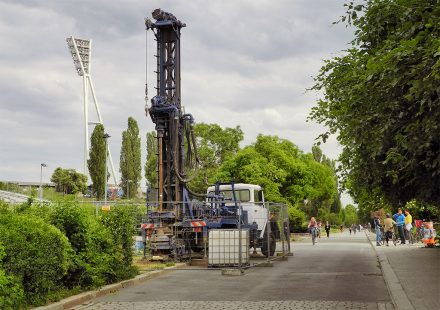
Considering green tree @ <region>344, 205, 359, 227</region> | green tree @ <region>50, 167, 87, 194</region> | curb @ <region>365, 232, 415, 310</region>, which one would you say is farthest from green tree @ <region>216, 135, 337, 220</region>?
green tree @ <region>344, 205, 359, 227</region>

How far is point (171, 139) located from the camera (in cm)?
2025

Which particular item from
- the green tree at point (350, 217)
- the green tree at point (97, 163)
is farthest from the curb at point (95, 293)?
the green tree at point (350, 217)

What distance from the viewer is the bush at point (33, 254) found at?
8.67 metres

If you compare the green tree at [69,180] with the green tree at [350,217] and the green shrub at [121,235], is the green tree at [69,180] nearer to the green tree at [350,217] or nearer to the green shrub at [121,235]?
the green tree at [350,217]

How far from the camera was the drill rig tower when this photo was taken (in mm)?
20078

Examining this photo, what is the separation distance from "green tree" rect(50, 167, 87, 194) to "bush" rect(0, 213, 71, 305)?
91799mm

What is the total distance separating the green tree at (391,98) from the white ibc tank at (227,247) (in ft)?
12.8

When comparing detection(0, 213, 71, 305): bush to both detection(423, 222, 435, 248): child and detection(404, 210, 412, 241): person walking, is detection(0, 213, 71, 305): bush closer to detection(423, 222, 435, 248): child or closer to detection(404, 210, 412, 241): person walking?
detection(423, 222, 435, 248): child

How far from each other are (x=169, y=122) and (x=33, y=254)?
38.0ft

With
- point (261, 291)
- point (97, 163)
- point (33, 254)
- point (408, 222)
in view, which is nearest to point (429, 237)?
point (408, 222)

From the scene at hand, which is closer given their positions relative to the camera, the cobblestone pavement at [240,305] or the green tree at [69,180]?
the cobblestone pavement at [240,305]

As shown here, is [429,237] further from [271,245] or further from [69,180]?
[69,180]

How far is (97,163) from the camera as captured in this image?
80.0 meters

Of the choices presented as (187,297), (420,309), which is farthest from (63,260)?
(420,309)
